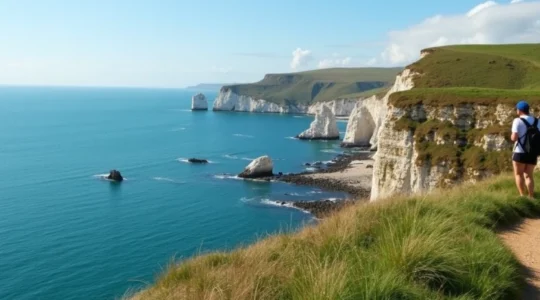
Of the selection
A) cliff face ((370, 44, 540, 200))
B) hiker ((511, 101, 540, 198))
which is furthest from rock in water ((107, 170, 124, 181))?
Result: hiker ((511, 101, 540, 198))

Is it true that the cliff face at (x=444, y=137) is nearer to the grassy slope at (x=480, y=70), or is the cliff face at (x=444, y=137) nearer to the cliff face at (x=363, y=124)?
the grassy slope at (x=480, y=70)

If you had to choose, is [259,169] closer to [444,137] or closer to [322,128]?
[444,137]

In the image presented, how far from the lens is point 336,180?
71.9 m

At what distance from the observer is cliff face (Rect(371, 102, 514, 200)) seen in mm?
→ 38344

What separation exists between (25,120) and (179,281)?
6870 inches

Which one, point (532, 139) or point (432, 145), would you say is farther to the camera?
point (432, 145)

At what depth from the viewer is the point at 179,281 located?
6.70m

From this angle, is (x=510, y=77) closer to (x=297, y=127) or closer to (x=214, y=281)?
(x=214, y=281)

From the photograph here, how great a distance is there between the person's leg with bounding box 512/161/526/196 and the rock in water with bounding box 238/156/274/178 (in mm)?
63406

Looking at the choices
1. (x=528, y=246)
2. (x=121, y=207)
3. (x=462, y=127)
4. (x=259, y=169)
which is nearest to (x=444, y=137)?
(x=462, y=127)

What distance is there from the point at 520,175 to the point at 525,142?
0.94m

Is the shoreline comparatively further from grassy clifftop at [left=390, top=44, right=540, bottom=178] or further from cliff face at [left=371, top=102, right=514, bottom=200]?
grassy clifftop at [left=390, top=44, right=540, bottom=178]

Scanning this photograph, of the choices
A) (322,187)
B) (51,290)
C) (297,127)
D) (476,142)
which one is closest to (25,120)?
(297,127)

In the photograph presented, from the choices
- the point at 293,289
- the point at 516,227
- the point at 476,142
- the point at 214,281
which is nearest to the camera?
the point at 293,289
